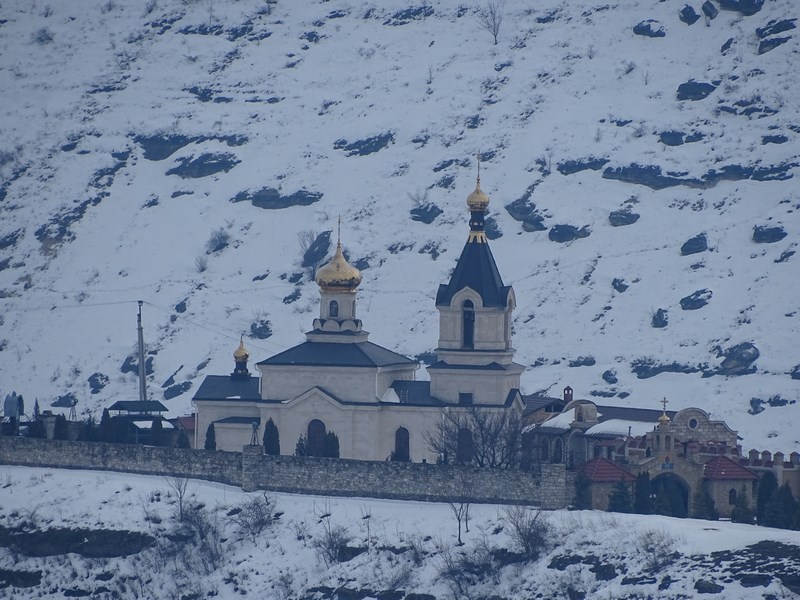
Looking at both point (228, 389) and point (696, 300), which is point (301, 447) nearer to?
point (228, 389)

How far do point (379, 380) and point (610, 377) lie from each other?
78.6ft

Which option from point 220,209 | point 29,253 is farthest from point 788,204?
point 29,253

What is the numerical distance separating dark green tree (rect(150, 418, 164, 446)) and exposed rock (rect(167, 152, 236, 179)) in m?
48.0

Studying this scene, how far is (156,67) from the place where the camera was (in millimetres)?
149875

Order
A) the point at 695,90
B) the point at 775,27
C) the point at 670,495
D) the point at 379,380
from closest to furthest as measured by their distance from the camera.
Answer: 1. the point at 670,495
2. the point at 379,380
3. the point at 695,90
4. the point at 775,27

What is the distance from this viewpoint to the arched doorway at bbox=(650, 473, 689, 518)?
76500 millimetres

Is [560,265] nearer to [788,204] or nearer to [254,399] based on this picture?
[788,204]

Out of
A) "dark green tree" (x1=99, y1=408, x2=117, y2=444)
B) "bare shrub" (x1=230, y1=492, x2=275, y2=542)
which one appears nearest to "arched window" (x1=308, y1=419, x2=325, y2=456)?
"dark green tree" (x1=99, y1=408, x2=117, y2=444)

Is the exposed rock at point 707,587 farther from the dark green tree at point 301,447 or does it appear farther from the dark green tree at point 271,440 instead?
the dark green tree at point 301,447

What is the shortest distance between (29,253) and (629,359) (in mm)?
37039

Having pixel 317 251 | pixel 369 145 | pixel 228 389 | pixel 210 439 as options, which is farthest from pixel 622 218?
pixel 210 439

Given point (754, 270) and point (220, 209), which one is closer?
point (754, 270)

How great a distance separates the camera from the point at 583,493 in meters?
76.3

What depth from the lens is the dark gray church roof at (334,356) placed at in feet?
288
